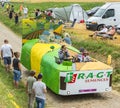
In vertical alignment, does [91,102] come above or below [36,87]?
below

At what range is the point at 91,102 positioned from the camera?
623 inches

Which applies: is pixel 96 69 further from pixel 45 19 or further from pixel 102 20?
pixel 102 20

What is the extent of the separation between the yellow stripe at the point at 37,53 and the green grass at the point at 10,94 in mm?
1099

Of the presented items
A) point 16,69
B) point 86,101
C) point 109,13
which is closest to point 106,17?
point 109,13

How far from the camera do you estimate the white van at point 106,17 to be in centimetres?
3503

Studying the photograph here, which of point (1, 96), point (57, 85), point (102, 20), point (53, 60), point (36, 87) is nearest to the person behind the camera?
point (36, 87)

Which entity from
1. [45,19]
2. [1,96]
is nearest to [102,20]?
[45,19]

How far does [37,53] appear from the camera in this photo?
18141 mm

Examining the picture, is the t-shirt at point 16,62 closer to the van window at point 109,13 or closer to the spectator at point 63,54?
the spectator at point 63,54

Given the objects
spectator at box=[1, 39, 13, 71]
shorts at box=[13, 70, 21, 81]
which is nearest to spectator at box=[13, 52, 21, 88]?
shorts at box=[13, 70, 21, 81]

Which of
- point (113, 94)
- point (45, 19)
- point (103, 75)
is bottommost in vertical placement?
point (113, 94)

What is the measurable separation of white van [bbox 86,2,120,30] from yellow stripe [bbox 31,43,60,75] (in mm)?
16370

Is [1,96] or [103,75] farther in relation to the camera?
[103,75]

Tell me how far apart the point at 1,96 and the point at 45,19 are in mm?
9487
